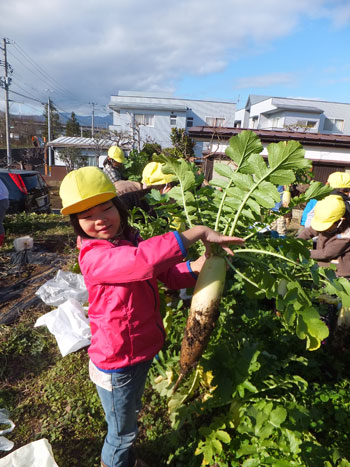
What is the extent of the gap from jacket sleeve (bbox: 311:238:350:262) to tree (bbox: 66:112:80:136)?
48321mm

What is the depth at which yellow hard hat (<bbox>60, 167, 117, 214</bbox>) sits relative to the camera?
1.28 m

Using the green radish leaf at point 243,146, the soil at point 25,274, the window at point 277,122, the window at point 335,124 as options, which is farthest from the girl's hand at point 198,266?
the window at point 335,124

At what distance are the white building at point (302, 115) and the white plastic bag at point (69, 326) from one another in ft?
83.0

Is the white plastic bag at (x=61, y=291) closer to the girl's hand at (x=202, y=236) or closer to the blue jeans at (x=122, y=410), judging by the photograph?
the blue jeans at (x=122, y=410)

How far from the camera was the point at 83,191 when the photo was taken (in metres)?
1.28

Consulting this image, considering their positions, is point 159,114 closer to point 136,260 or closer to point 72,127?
point 72,127

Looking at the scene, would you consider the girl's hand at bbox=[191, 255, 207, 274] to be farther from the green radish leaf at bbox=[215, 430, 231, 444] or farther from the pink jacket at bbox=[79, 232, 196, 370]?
the green radish leaf at bbox=[215, 430, 231, 444]

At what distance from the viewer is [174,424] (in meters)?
1.89

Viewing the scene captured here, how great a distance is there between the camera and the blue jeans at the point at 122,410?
57.1 inches

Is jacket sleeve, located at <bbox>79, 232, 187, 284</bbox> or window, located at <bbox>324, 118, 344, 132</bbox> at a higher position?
window, located at <bbox>324, 118, 344, 132</bbox>

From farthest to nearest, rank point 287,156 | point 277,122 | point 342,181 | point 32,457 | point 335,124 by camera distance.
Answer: point 335,124 < point 277,122 < point 342,181 < point 32,457 < point 287,156

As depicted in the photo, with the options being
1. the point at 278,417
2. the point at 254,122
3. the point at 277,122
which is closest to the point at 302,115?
the point at 277,122

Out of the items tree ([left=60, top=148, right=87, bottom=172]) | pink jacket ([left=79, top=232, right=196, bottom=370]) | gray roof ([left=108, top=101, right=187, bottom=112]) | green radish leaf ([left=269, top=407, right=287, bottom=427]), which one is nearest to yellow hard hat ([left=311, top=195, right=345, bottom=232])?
green radish leaf ([left=269, top=407, right=287, bottom=427])

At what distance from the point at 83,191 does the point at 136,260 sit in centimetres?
40
